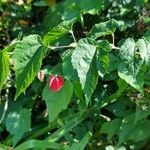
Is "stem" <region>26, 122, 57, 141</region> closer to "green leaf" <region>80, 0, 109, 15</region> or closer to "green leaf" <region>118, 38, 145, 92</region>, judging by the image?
"green leaf" <region>80, 0, 109, 15</region>

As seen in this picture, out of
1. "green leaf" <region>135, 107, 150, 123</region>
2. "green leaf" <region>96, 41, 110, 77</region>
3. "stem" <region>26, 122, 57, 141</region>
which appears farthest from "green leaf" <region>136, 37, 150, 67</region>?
"stem" <region>26, 122, 57, 141</region>

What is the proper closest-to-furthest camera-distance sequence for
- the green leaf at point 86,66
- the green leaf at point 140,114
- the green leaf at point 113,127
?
1. the green leaf at point 86,66
2. the green leaf at point 140,114
3. the green leaf at point 113,127

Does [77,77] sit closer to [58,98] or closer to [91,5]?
[58,98]

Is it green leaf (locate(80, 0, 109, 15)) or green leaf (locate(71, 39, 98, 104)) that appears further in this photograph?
green leaf (locate(80, 0, 109, 15))

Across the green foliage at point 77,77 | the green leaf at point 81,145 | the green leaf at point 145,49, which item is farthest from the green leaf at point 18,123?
the green leaf at point 145,49

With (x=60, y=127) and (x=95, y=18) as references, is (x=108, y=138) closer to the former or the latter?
(x=60, y=127)

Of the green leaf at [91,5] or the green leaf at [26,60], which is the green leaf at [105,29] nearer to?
the green leaf at [26,60]

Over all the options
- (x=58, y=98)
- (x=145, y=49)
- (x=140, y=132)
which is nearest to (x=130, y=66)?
(x=145, y=49)
